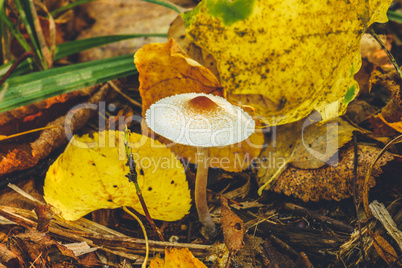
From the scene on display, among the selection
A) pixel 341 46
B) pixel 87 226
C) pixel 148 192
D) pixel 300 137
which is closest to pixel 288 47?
pixel 341 46

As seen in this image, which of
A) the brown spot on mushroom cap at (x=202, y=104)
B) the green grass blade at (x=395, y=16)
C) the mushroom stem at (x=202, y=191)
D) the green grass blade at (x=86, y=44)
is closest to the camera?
the brown spot on mushroom cap at (x=202, y=104)

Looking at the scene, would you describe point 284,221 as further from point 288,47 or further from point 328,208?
point 288,47

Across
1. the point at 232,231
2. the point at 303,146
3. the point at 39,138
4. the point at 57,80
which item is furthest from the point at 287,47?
the point at 39,138

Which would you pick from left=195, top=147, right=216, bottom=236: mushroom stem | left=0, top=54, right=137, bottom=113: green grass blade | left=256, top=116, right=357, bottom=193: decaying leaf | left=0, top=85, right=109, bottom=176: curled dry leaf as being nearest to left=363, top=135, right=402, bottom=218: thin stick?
left=256, top=116, right=357, bottom=193: decaying leaf

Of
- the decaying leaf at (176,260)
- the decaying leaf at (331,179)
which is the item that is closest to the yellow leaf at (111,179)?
the decaying leaf at (176,260)

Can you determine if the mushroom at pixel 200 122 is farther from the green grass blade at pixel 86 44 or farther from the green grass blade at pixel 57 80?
the green grass blade at pixel 86 44

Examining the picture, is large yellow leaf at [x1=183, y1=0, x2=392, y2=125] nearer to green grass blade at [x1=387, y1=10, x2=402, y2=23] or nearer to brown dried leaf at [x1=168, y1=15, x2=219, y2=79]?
brown dried leaf at [x1=168, y1=15, x2=219, y2=79]

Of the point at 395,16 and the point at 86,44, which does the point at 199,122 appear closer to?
the point at 86,44
